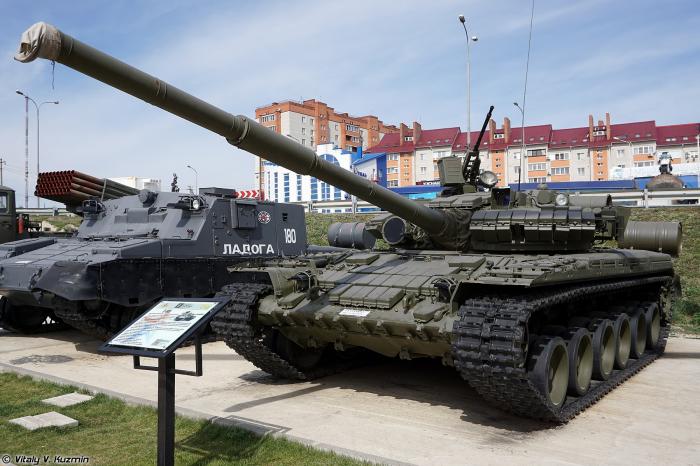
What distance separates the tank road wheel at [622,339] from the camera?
29.4 feet

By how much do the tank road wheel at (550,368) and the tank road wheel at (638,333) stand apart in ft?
10.4

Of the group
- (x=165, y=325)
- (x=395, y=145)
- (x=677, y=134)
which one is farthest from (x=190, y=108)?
(x=677, y=134)

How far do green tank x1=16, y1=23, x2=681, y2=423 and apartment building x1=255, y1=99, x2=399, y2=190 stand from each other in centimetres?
6224

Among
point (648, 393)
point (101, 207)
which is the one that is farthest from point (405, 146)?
point (648, 393)

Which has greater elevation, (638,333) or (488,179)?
(488,179)

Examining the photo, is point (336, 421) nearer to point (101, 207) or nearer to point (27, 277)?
point (27, 277)

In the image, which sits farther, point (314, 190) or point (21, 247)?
point (314, 190)

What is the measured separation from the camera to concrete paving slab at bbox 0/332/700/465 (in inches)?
232

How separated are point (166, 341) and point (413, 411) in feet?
10.9

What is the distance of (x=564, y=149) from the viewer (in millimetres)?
63344

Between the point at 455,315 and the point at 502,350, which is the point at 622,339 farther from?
the point at 502,350

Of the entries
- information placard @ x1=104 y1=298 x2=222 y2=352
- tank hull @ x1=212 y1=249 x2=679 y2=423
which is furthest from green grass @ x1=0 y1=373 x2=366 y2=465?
tank hull @ x1=212 y1=249 x2=679 y2=423

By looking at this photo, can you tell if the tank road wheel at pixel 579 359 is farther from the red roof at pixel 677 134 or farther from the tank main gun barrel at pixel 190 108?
the red roof at pixel 677 134

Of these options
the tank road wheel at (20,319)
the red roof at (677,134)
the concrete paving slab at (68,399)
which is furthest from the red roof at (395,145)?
the concrete paving slab at (68,399)
